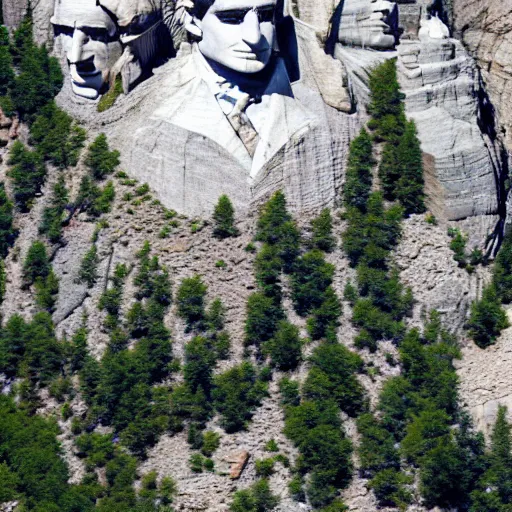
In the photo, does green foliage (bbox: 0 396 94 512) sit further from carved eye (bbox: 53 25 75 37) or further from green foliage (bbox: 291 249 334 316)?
carved eye (bbox: 53 25 75 37)

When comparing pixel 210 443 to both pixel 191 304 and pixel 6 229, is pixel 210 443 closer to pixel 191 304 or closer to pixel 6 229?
pixel 191 304

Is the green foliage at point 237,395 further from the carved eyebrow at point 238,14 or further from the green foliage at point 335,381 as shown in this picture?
the carved eyebrow at point 238,14

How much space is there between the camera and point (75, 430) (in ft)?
150

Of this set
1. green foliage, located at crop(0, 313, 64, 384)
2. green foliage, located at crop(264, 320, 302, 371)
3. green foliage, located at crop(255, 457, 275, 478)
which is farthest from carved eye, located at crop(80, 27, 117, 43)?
green foliage, located at crop(255, 457, 275, 478)

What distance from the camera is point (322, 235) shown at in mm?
47281

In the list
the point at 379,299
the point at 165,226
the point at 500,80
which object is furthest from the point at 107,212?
the point at 500,80

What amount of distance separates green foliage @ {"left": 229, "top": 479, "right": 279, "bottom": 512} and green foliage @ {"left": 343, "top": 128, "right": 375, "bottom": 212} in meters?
5.28

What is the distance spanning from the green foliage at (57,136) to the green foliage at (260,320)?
389cm

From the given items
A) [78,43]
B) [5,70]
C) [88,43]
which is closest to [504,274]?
[88,43]

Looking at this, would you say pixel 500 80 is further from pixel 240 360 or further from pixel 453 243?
pixel 240 360

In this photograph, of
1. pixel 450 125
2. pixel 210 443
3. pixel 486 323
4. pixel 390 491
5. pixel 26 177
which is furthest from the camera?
pixel 450 125

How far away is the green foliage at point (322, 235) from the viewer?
155ft

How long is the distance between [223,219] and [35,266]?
3.02 meters

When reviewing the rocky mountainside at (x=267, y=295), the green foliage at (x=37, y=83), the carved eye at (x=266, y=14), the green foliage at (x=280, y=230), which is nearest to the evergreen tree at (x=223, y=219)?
the rocky mountainside at (x=267, y=295)
